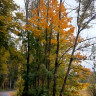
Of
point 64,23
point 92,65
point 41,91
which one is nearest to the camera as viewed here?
point 92,65

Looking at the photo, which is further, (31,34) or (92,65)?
(31,34)

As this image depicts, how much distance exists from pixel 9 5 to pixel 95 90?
14.1m

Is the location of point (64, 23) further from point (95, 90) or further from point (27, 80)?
point (95, 90)

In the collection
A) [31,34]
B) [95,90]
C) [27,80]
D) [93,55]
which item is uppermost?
[31,34]

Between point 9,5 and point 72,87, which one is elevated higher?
point 9,5

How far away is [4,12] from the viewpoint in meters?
8.85

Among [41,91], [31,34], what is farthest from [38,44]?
[41,91]

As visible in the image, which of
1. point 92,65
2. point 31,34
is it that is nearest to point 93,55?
point 92,65

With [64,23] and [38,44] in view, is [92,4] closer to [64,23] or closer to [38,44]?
[64,23]

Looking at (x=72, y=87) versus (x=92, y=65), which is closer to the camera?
(x=92, y=65)

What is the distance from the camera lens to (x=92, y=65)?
6363mm

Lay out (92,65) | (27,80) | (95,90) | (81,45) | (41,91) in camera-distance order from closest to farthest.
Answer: (92,65)
(81,45)
(41,91)
(27,80)
(95,90)

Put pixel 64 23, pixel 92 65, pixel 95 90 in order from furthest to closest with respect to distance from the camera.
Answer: pixel 95 90 → pixel 64 23 → pixel 92 65

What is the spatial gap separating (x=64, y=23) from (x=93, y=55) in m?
2.71
